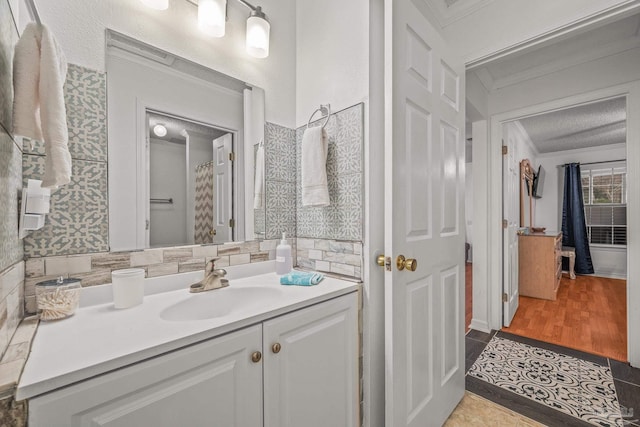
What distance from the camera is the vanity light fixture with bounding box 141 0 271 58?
1.22 metres

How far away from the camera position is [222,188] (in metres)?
1.37

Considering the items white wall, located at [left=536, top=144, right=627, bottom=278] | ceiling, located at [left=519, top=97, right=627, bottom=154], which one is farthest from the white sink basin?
white wall, located at [left=536, top=144, right=627, bottom=278]

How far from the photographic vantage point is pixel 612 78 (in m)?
2.08

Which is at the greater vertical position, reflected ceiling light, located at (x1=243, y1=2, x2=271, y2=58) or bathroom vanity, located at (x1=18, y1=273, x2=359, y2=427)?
reflected ceiling light, located at (x1=243, y1=2, x2=271, y2=58)

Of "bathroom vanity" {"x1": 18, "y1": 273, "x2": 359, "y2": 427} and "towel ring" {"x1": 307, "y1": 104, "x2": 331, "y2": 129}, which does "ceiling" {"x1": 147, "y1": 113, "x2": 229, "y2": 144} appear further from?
"bathroom vanity" {"x1": 18, "y1": 273, "x2": 359, "y2": 427}

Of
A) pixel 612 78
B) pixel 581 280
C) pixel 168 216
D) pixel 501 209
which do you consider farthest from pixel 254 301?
pixel 581 280

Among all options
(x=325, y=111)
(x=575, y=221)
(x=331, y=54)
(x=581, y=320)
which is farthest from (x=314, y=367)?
(x=575, y=221)

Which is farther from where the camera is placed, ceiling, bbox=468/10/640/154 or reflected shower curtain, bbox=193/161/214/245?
ceiling, bbox=468/10/640/154

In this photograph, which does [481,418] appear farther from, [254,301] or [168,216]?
[168,216]

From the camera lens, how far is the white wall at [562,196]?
4.69m

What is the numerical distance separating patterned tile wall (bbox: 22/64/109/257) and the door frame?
2.90m

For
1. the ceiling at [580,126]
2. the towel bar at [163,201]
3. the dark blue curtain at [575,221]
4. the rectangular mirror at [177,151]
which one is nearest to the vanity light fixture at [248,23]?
the rectangular mirror at [177,151]

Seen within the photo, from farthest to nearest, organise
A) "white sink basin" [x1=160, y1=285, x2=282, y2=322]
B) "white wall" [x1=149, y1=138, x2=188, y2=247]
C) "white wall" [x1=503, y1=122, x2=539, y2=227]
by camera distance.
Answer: "white wall" [x1=503, y1=122, x2=539, y2=227]
"white wall" [x1=149, y1=138, x2=188, y2=247]
"white sink basin" [x1=160, y1=285, x2=282, y2=322]

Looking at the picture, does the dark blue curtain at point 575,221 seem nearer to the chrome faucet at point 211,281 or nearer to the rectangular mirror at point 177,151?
the rectangular mirror at point 177,151
